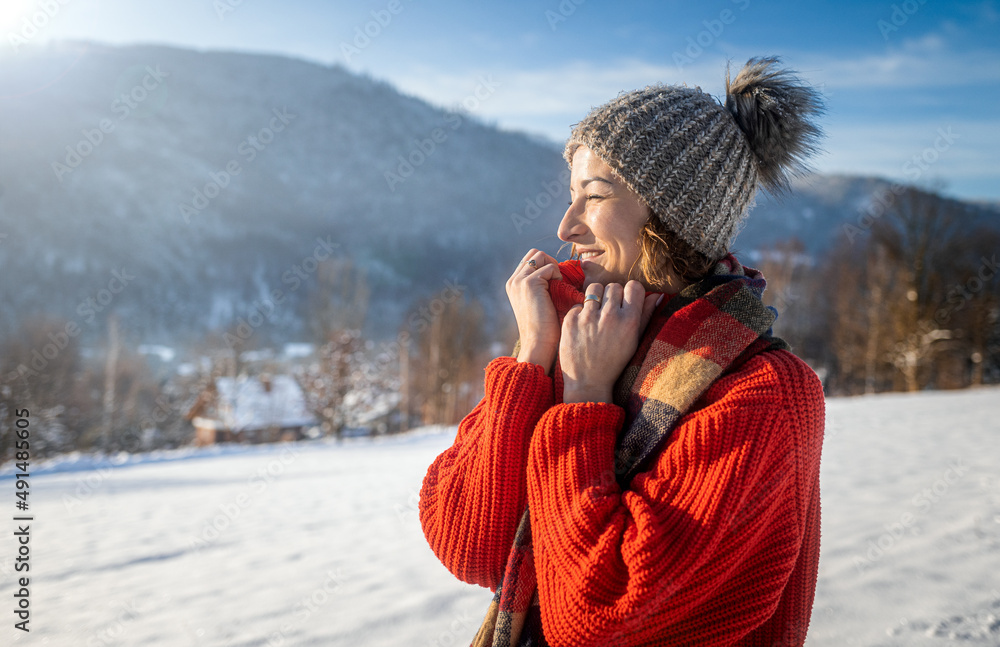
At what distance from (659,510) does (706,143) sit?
0.89m

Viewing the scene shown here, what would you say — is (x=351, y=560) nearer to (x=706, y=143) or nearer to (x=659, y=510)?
(x=659, y=510)

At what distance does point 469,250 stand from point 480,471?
9742 cm

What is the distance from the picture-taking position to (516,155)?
119 metres

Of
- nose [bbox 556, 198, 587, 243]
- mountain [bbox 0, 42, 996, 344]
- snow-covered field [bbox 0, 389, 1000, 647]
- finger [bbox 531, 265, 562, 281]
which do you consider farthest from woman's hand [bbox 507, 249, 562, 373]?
mountain [bbox 0, 42, 996, 344]

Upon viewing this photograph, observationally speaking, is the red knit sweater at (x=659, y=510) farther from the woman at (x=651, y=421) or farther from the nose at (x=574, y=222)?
the nose at (x=574, y=222)

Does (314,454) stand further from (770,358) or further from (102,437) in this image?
(102,437)

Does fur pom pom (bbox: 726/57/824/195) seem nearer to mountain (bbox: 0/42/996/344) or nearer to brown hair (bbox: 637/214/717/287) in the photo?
brown hair (bbox: 637/214/717/287)

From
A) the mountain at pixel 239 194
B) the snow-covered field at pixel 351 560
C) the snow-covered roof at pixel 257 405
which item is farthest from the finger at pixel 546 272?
the mountain at pixel 239 194

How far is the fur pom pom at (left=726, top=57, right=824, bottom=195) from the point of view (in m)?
1.35

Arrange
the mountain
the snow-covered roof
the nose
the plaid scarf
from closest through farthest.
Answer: the plaid scarf
the nose
the snow-covered roof
the mountain

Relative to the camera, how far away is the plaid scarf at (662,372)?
1.06 meters

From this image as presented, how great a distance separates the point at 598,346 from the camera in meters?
1.09

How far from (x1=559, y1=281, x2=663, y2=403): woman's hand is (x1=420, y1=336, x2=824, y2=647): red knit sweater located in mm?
59

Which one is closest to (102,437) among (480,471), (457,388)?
(457,388)
